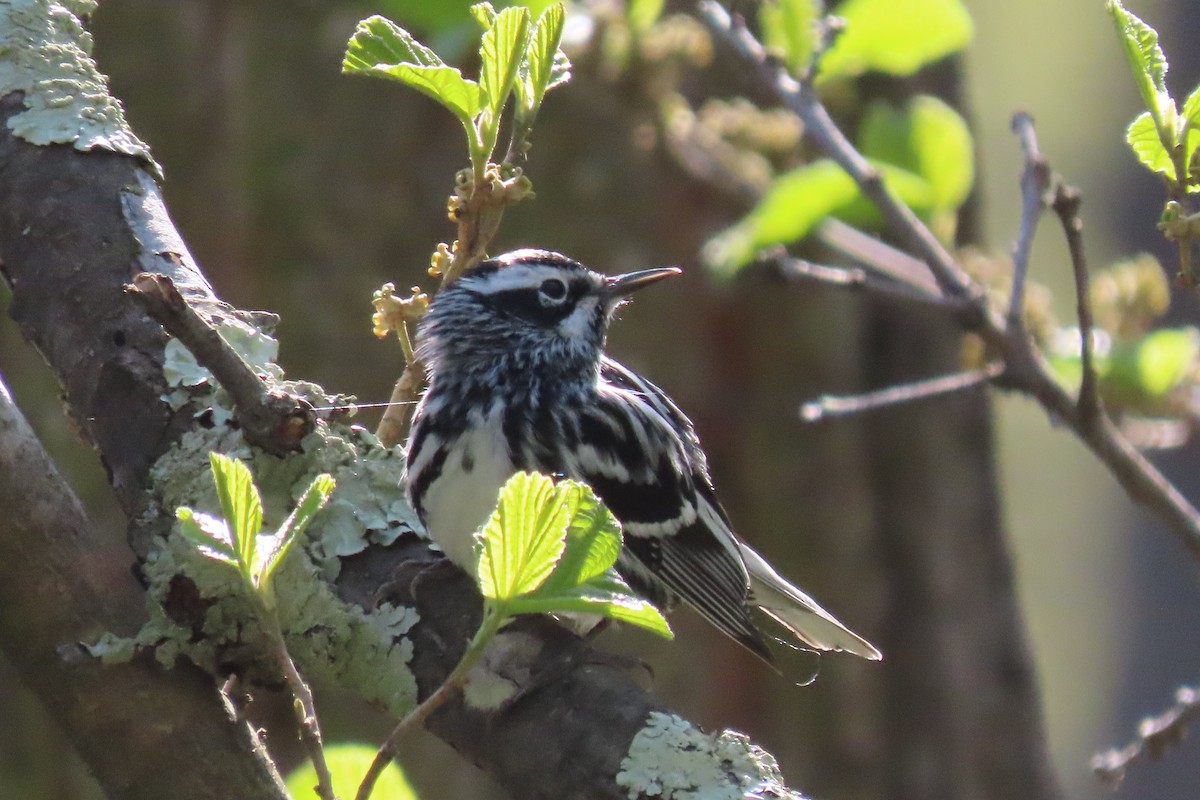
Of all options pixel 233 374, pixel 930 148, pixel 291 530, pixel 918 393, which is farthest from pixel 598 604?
pixel 930 148

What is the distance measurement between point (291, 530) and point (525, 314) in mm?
1476

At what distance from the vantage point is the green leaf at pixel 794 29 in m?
2.36

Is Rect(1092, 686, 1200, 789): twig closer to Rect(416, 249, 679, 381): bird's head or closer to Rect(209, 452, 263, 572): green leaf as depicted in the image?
Rect(416, 249, 679, 381): bird's head

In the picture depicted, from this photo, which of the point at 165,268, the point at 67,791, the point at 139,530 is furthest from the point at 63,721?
the point at 67,791

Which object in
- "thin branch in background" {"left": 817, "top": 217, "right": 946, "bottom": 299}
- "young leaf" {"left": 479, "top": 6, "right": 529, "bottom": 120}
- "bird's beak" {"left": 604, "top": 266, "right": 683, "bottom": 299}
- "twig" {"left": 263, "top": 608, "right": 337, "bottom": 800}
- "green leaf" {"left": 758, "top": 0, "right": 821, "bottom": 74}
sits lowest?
"bird's beak" {"left": 604, "top": 266, "right": 683, "bottom": 299}

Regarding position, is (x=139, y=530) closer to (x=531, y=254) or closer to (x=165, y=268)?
(x=165, y=268)

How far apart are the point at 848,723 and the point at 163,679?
3220 mm

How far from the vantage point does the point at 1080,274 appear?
1.74 m

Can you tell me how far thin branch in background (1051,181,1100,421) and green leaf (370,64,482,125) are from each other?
2.49ft

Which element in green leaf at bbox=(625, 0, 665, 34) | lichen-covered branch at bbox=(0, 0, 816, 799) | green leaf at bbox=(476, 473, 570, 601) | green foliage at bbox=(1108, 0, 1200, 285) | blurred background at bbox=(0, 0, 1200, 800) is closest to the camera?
green leaf at bbox=(476, 473, 570, 601)

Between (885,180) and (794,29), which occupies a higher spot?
(794,29)

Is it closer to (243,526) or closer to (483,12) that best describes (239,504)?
(243,526)

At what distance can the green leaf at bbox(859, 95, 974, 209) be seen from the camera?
2473mm

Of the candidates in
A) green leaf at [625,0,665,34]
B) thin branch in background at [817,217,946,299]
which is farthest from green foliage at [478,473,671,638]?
green leaf at [625,0,665,34]
